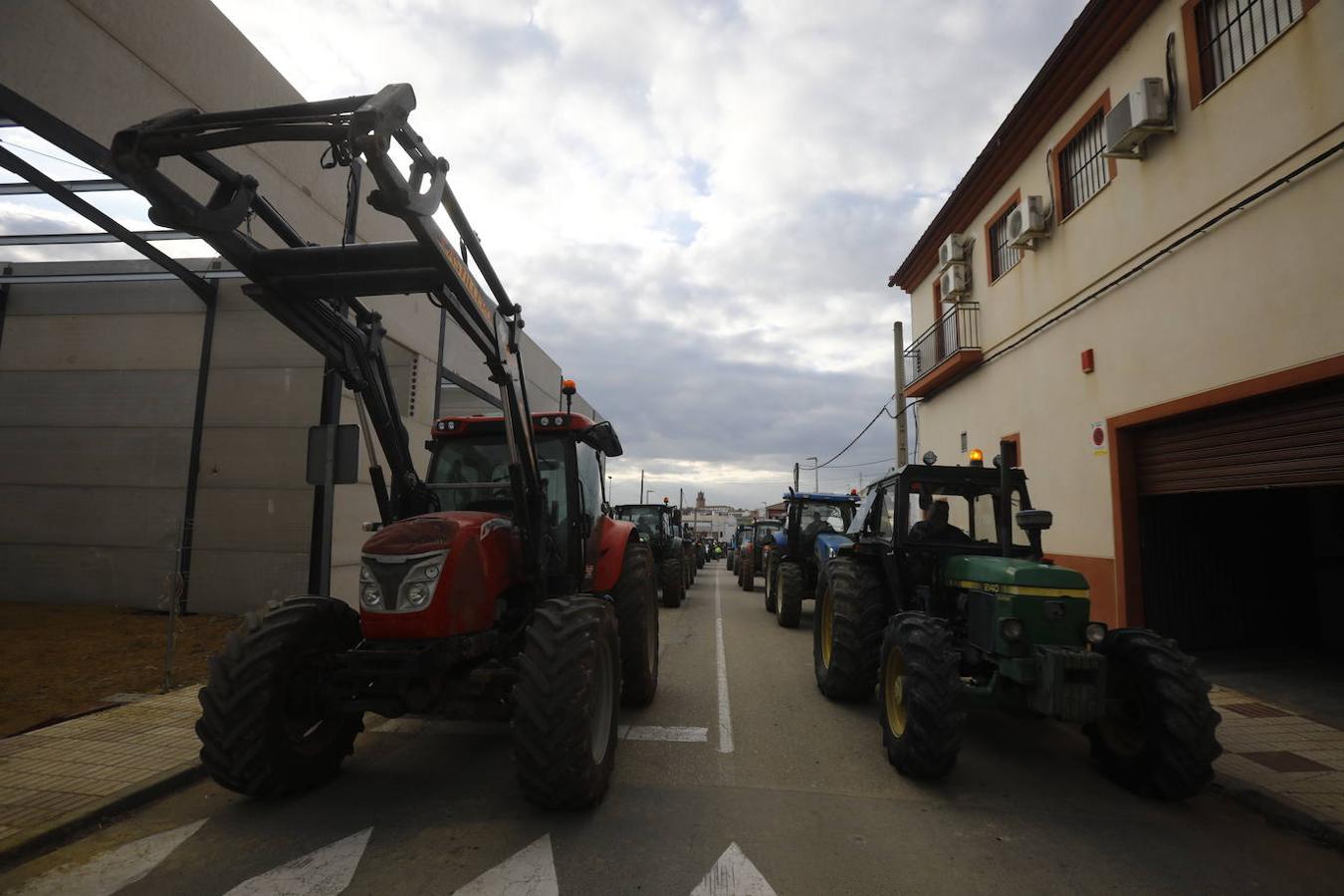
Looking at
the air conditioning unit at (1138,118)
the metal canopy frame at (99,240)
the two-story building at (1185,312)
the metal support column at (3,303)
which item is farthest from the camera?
the metal support column at (3,303)

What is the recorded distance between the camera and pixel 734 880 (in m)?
3.02

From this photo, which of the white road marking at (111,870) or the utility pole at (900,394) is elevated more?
the utility pole at (900,394)

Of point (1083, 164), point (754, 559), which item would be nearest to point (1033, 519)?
point (1083, 164)

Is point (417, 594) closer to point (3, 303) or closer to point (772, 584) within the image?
point (772, 584)

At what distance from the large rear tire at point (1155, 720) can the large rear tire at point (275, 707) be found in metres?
4.56

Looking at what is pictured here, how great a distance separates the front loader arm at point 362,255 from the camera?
9.87ft

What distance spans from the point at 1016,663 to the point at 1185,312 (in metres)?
5.06

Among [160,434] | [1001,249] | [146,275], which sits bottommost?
[160,434]

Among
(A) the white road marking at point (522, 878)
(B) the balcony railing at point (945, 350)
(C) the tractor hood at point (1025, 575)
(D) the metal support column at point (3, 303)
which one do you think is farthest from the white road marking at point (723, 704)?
(D) the metal support column at point (3, 303)

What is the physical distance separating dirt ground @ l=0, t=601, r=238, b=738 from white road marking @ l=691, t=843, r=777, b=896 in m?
4.97

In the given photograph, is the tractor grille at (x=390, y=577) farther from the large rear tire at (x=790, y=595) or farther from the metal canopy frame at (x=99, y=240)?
the large rear tire at (x=790, y=595)

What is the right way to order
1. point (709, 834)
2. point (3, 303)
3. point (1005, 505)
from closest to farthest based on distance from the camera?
point (709, 834), point (1005, 505), point (3, 303)

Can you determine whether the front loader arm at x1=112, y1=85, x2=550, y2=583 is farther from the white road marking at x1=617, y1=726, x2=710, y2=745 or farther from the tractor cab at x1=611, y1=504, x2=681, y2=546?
the tractor cab at x1=611, y1=504, x2=681, y2=546

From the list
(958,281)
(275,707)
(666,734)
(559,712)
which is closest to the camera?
(559,712)
